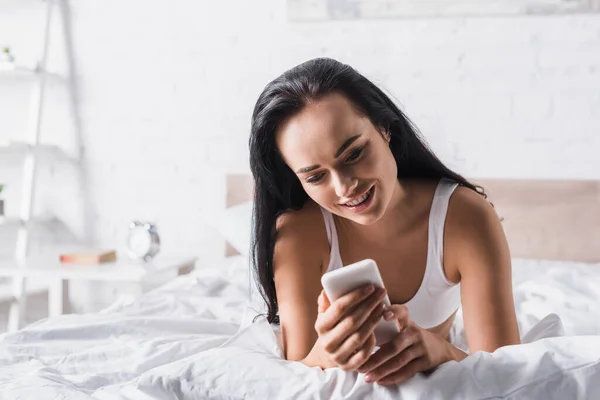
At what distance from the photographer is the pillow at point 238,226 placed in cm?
236

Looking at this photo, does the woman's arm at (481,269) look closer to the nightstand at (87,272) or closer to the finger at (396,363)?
the finger at (396,363)

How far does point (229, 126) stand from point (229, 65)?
0.80ft

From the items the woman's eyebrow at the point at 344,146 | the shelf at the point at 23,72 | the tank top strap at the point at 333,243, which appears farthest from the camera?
the shelf at the point at 23,72

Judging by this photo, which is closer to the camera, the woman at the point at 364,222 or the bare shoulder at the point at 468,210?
the woman at the point at 364,222

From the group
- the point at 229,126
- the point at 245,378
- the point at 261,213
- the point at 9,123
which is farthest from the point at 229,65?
the point at 245,378

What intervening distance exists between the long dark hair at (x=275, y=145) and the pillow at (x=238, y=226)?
960 mm

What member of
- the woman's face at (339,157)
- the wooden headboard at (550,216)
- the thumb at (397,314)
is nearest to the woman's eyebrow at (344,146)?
the woman's face at (339,157)

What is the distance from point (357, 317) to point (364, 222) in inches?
9.6

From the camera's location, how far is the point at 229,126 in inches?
113

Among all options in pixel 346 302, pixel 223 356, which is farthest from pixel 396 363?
pixel 223 356

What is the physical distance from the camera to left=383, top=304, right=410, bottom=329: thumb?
91cm

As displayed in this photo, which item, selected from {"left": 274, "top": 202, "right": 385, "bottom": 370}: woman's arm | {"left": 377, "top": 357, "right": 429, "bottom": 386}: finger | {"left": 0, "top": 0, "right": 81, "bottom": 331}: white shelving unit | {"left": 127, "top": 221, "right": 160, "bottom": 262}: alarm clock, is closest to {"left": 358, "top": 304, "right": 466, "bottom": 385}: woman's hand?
{"left": 377, "top": 357, "right": 429, "bottom": 386}: finger

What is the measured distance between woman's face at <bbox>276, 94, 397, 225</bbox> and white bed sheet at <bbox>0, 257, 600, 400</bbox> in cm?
26

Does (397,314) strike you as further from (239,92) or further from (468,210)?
(239,92)
